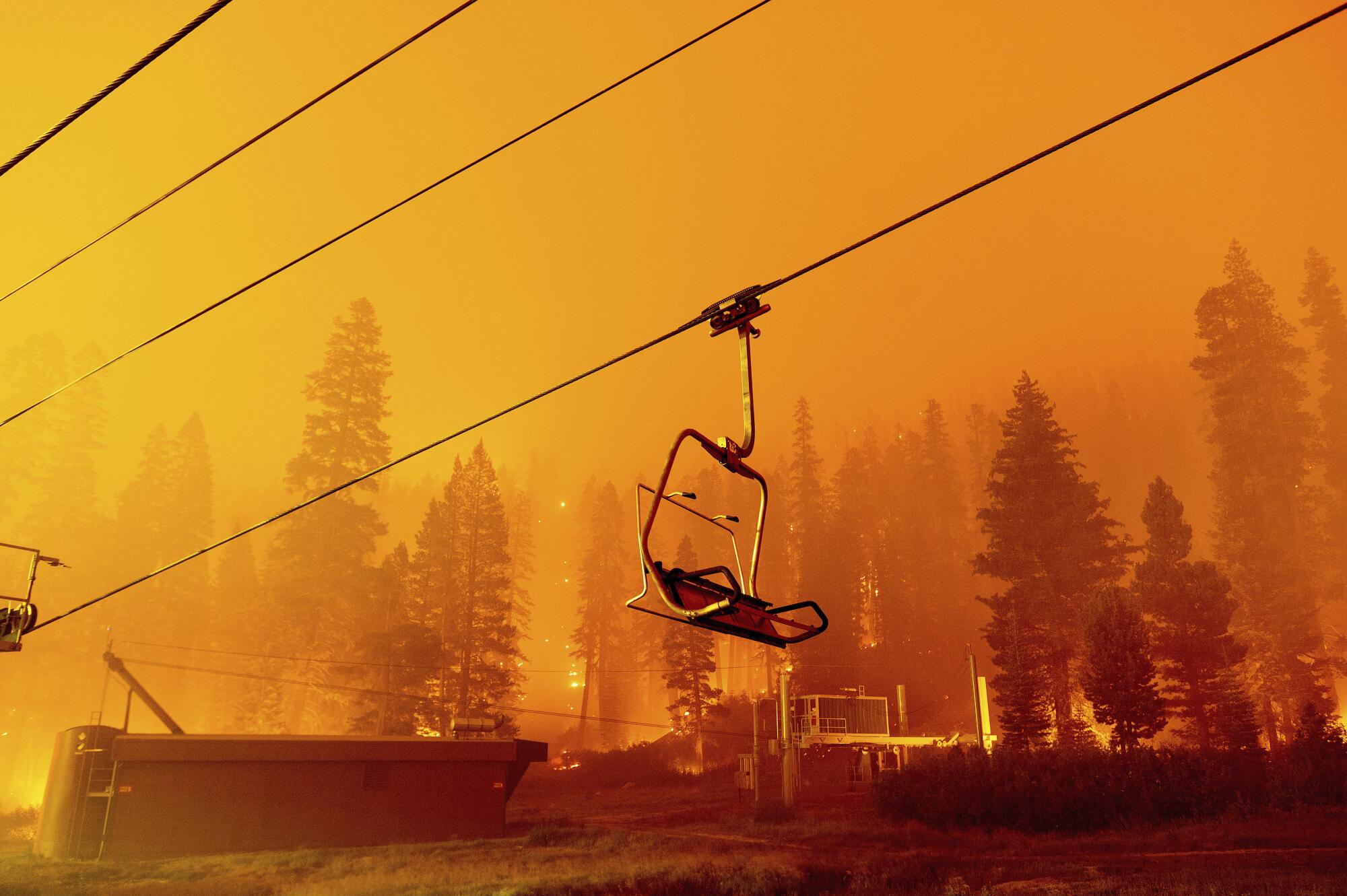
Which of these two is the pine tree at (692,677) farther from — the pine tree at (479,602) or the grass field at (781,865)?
the grass field at (781,865)

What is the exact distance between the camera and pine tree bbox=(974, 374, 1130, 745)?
45469 mm

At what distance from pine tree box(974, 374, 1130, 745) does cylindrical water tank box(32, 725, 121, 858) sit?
1520 inches

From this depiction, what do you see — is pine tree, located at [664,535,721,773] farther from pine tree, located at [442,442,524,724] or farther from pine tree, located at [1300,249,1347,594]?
pine tree, located at [1300,249,1347,594]

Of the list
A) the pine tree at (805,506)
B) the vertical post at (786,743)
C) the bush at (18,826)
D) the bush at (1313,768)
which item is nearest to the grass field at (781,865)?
the bush at (1313,768)

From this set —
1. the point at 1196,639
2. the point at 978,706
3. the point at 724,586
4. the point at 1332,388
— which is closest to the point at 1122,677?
the point at 978,706

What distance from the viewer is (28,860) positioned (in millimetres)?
28812

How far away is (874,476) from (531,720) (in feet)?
147

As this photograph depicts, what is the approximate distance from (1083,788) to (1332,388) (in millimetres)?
45739

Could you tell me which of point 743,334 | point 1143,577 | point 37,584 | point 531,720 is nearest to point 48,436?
point 37,584

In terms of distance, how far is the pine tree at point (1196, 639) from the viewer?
130 ft

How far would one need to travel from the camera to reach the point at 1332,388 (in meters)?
60.6

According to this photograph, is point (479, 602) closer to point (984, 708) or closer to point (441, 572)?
point (441, 572)

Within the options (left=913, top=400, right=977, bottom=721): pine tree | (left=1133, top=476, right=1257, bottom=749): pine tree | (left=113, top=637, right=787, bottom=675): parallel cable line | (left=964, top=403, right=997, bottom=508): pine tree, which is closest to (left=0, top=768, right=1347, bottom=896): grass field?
(left=1133, top=476, right=1257, bottom=749): pine tree

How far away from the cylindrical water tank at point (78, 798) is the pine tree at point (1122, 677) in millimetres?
38540
